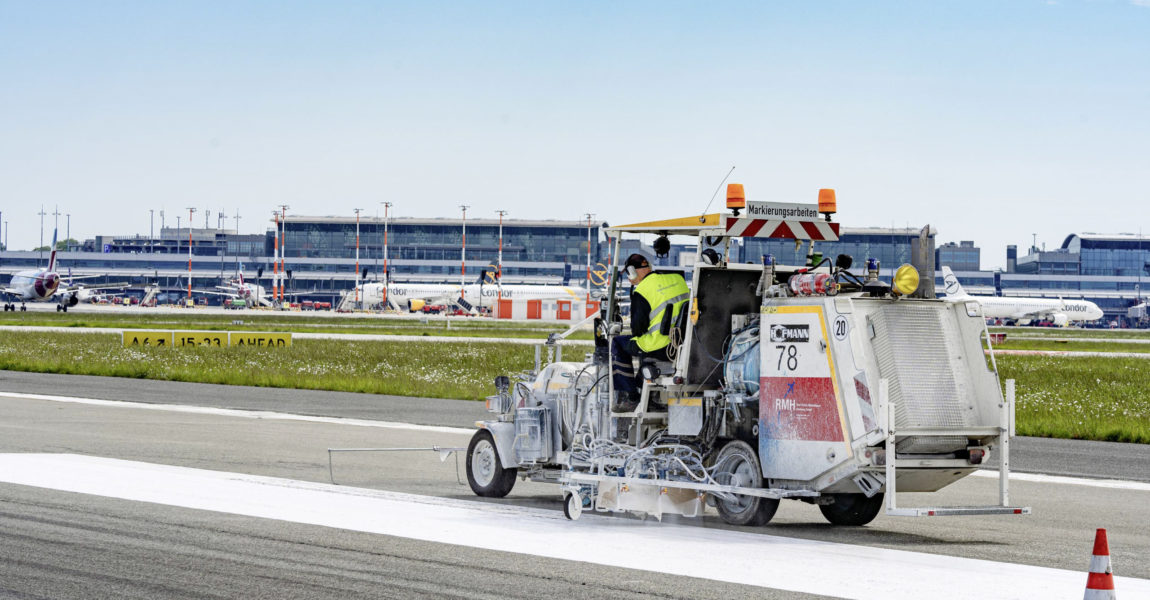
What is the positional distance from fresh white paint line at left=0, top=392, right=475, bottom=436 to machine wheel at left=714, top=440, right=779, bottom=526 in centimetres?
923

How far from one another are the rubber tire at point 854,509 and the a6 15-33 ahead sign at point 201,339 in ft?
119

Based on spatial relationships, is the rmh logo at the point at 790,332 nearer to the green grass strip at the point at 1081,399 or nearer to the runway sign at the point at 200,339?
the green grass strip at the point at 1081,399

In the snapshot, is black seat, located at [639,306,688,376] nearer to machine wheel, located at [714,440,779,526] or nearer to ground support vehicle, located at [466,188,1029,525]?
ground support vehicle, located at [466,188,1029,525]

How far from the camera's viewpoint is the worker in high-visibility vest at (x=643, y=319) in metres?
10.6

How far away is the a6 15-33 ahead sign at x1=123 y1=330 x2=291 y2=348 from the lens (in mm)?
44281

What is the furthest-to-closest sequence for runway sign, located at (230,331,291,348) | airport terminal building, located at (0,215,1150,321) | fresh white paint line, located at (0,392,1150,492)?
airport terminal building, located at (0,215,1150,321) < runway sign, located at (230,331,291,348) < fresh white paint line, located at (0,392,1150,492)

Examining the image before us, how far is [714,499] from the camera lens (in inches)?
410

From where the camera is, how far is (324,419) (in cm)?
2144

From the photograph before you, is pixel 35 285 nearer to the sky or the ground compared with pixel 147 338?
nearer to the sky

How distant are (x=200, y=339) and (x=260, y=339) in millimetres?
2436

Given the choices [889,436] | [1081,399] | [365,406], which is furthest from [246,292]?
[889,436]

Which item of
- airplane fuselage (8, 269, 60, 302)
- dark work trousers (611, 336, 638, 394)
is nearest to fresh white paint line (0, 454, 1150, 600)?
dark work trousers (611, 336, 638, 394)

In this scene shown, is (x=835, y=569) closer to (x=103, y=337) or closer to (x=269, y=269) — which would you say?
(x=103, y=337)

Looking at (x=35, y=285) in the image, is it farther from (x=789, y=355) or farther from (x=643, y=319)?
(x=789, y=355)
